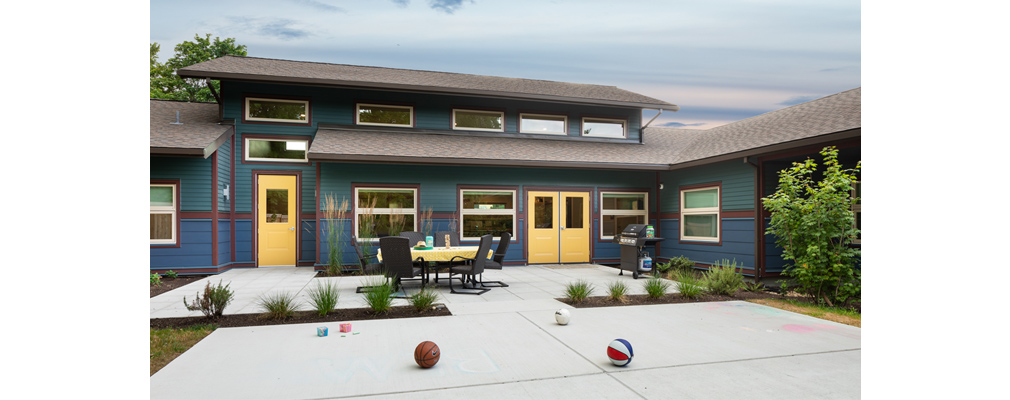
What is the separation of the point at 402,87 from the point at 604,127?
5637mm

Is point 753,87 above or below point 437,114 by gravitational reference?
above

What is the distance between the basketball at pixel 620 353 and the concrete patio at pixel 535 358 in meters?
0.08

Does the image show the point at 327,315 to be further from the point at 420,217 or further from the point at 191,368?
the point at 420,217

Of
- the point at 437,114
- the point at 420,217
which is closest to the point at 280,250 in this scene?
the point at 420,217

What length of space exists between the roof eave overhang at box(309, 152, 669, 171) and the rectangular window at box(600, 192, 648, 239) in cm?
96

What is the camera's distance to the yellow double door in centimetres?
1207

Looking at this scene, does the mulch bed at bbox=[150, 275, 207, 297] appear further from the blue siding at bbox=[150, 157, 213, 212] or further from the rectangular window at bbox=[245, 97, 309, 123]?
the rectangular window at bbox=[245, 97, 309, 123]

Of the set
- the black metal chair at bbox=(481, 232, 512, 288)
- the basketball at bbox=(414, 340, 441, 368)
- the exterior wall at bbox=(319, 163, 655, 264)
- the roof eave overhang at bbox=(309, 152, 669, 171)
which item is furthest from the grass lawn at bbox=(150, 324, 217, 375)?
the exterior wall at bbox=(319, 163, 655, 264)

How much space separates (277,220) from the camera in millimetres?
11195

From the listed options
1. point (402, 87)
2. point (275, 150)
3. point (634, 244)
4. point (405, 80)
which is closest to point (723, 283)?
point (634, 244)

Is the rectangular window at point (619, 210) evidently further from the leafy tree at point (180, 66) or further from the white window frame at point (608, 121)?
the leafy tree at point (180, 66)

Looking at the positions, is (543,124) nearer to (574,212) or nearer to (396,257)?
(574,212)

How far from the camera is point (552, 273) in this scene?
404 inches

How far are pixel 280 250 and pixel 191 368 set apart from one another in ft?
26.4
